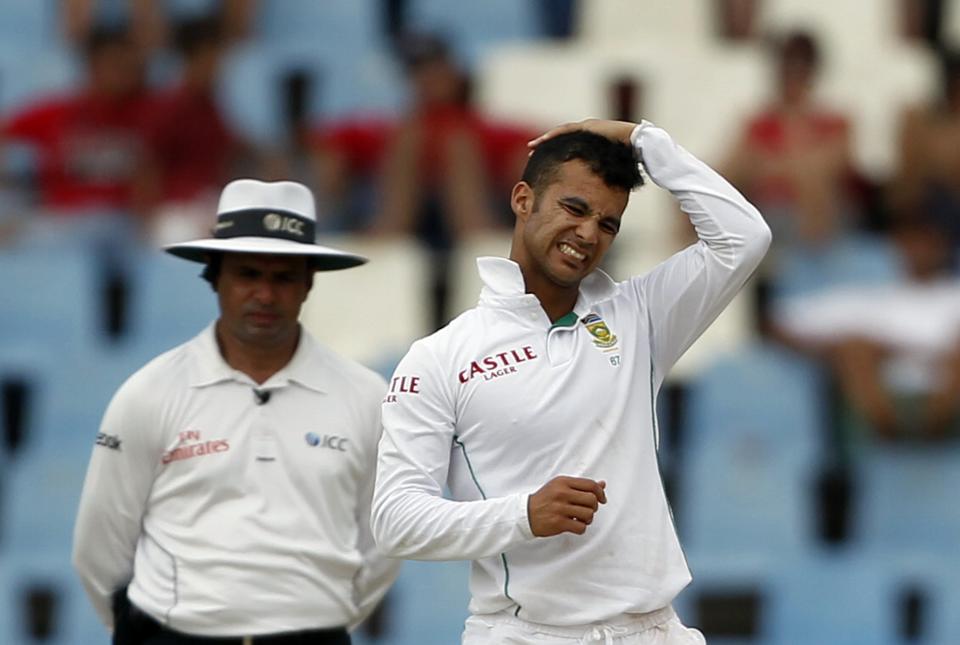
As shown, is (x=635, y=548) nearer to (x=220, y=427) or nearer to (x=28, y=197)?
(x=220, y=427)

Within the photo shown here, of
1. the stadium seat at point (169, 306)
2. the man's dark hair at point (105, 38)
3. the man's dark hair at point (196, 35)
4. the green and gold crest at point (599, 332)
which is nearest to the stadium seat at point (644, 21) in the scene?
the man's dark hair at point (196, 35)

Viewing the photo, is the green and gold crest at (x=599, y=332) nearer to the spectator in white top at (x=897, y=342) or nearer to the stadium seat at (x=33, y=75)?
the spectator in white top at (x=897, y=342)

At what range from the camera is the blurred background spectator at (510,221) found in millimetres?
7699

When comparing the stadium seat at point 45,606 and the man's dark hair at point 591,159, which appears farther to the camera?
the stadium seat at point 45,606

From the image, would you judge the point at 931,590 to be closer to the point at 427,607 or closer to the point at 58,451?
the point at 427,607

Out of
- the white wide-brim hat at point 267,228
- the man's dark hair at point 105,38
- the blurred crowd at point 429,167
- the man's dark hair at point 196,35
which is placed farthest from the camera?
the man's dark hair at point 196,35

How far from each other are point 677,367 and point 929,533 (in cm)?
127

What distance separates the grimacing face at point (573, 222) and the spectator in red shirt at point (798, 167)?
16.2 feet

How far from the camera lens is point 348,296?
27.8 ft

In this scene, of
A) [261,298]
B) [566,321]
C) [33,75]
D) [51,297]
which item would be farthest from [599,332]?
[33,75]

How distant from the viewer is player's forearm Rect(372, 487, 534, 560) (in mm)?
3430

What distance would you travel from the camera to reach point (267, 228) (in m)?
4.53

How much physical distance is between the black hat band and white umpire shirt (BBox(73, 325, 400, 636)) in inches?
10.1

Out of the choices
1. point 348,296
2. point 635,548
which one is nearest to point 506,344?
point 635,548
